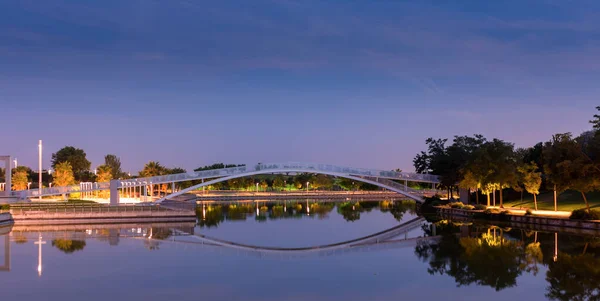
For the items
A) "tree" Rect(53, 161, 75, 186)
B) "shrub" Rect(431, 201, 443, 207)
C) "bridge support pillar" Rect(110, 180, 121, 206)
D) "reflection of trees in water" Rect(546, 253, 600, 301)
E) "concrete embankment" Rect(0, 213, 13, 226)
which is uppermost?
"tree" Rect(53, 161, 75, 186)

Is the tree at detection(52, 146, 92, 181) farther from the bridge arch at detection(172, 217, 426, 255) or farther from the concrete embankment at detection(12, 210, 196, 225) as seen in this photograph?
the bridge arch at detection(172, 217, 426, 255)

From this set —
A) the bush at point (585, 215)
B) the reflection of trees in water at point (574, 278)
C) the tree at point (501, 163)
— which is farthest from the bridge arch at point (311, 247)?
the tree at point (501, 163)

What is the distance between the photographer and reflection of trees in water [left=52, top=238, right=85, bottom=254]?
81.6 feet

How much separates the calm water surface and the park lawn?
28.9 feet

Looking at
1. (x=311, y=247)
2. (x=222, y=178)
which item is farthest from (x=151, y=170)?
(x=311, y=247)

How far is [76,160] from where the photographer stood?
93.8 m

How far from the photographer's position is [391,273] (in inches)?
757

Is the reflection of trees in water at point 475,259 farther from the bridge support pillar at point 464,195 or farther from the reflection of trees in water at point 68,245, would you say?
the bridge support pillar at point 464,195

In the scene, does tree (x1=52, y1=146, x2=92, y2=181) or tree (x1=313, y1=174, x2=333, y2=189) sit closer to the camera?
tree (x1=52, y1=146, x2=92, y2=181)

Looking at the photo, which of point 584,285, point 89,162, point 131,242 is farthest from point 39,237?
point 89,162

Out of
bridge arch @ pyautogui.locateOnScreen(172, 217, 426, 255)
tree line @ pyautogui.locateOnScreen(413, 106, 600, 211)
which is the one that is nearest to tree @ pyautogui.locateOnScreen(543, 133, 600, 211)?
tree line @ pyautogui.locateOnScreen(413, 106, 600, 211)

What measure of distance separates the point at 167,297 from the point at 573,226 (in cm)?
2407

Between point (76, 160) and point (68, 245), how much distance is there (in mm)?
72205

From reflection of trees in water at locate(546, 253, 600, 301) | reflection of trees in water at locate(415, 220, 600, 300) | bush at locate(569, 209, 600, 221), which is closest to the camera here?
reflection of trees in water at locate(546, 253, 600, 301)
